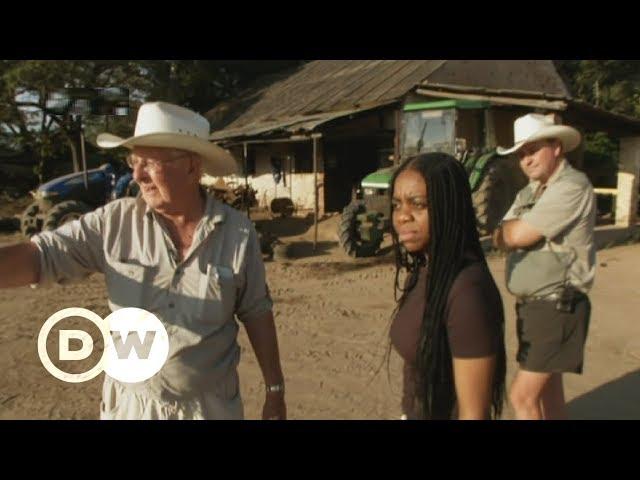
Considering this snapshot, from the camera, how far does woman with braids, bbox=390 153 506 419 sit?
4.88 feet

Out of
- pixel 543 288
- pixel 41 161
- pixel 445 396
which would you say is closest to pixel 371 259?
pixel 543 288

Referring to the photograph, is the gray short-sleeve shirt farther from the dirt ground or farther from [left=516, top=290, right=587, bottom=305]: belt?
[left=516, top=290, right=587, bottom=305]: belt

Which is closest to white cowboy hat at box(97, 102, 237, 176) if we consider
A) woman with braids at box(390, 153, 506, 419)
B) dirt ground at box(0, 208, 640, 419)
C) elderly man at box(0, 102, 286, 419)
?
elderly man at box(0, 102, 286, 419)

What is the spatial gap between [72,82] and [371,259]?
48.2 ft

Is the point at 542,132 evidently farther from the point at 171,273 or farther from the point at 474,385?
the point at 171,273

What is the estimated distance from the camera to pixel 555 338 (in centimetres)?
242

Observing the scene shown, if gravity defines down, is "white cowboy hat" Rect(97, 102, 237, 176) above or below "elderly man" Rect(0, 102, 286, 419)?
above

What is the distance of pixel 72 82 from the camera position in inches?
768

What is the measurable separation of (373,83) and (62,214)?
9763mm

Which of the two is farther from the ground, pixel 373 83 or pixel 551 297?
pixel 373 83

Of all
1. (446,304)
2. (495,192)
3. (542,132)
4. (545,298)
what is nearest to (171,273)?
(446,304)

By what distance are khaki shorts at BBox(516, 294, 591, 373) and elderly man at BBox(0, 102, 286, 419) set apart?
121 cm

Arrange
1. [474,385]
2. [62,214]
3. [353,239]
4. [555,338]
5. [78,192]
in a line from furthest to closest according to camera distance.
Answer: [78,192] < [62,214] < [353,239] < [555,338] < [474,385]

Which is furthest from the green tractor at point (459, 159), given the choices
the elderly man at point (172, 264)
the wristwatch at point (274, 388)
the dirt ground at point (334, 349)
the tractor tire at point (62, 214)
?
the elderly man at point (172, 264)
